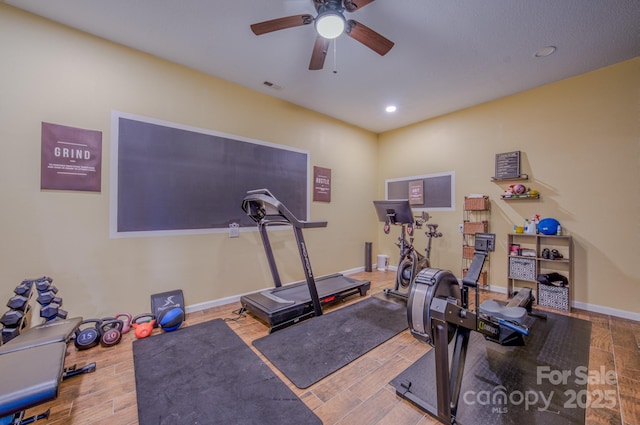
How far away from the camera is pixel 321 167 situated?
189 inches

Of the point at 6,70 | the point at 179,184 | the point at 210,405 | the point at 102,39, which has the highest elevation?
the point at 102,39

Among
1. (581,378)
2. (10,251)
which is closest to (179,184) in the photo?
(10,251)

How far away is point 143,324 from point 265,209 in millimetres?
1802

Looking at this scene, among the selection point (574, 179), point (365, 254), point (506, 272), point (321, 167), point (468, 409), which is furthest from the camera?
point (365, 254)

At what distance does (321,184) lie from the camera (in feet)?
15.7

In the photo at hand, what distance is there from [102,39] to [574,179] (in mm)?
6125

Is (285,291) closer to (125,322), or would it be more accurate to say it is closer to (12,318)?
(125,322)

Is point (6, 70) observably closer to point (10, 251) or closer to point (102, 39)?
point (102, 39)

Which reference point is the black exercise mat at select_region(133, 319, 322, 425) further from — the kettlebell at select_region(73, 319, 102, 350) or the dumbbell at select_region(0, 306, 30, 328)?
the dumbbell at select_region(0, 306, 30, 328)

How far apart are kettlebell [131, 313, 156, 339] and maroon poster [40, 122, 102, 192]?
4.87 ft

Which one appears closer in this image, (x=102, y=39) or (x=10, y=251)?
(x=10, y=251)

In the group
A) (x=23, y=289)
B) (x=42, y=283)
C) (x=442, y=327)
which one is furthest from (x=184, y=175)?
(x=442, y=327)

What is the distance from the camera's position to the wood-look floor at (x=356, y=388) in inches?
64.2

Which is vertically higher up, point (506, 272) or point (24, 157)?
point (24, 157)
